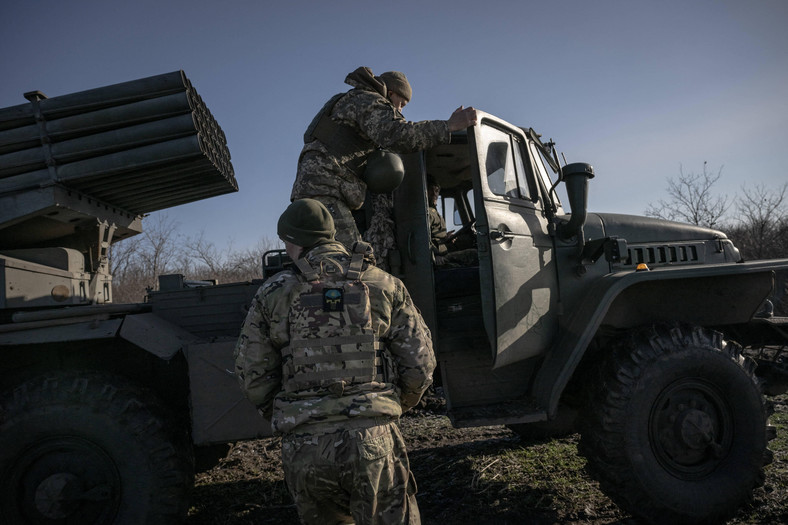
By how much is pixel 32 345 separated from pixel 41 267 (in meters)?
0.46

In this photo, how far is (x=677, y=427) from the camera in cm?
281

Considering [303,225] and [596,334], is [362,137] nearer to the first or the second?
[303,225]

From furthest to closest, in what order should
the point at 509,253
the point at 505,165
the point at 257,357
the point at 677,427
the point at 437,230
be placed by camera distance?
the point at 437,230 → the point at 505,165 → the point at 509,253 → the point at 677,427 → the point at 257,357

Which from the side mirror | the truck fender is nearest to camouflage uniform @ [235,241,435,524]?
the truck fender

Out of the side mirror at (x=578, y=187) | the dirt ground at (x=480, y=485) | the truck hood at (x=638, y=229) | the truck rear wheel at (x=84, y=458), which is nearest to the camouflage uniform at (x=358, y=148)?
the side mirror at (x=578, y=187)

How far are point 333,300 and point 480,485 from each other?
2.27m

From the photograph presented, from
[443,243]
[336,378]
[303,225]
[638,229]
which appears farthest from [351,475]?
[638,229]

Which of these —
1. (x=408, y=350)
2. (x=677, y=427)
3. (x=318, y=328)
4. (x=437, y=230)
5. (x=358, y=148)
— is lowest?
(x=677, y=427)

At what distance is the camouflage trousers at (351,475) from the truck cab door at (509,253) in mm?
1174

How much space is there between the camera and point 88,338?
271 cm

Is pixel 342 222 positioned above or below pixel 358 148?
below

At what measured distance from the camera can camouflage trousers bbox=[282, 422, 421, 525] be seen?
69.7 inches

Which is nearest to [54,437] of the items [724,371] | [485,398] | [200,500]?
[200,500]

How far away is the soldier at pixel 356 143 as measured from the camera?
9.43 feet
